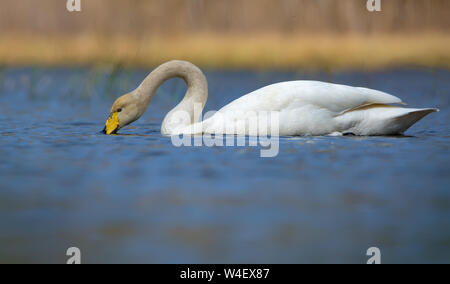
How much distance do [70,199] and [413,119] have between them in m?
3.94

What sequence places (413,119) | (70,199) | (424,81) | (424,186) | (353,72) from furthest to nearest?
(353,72)
(424,81)
(413,119)
(424,186)
(70,199)

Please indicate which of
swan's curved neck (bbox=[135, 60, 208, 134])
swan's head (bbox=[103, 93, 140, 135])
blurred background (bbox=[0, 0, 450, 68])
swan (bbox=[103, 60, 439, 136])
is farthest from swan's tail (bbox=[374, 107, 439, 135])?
blurred background (bbox=[0, 0, 450, 68])

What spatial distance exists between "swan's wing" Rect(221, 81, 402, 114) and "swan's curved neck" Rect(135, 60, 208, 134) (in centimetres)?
94

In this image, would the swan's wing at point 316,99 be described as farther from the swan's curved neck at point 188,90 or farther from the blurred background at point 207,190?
the swan's curved neck at point 188,90

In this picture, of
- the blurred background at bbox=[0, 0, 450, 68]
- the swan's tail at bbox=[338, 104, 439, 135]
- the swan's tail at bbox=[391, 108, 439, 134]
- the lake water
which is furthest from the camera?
the blurred background at bbox=[0, 0, 450, 68]

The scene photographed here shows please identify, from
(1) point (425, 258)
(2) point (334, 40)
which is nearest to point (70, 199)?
(1) point (425, 258)

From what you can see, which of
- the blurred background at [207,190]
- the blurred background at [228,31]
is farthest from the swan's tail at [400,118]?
the blurred background at [228,31]

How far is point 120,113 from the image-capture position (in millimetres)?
8727

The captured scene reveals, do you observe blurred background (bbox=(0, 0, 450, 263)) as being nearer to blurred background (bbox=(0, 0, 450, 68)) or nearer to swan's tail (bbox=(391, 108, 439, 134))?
swan's tail (bbox=(391, 108, 439, 134))

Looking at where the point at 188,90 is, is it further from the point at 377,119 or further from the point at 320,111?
the point at 377,119

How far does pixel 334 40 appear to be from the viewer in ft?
55.6

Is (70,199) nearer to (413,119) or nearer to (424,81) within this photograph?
(413,119)

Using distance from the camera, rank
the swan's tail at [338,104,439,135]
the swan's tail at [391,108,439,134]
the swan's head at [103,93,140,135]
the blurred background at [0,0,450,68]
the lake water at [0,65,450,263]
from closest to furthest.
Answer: the lake water at [0,65,450,263], the swan's tail at [391,108,439,134], the swan's tail at [338,104,439,135], the swan's head at [103,93,140,135], the blurred background at [0,0,450,68]

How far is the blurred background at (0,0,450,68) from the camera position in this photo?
16766mm
